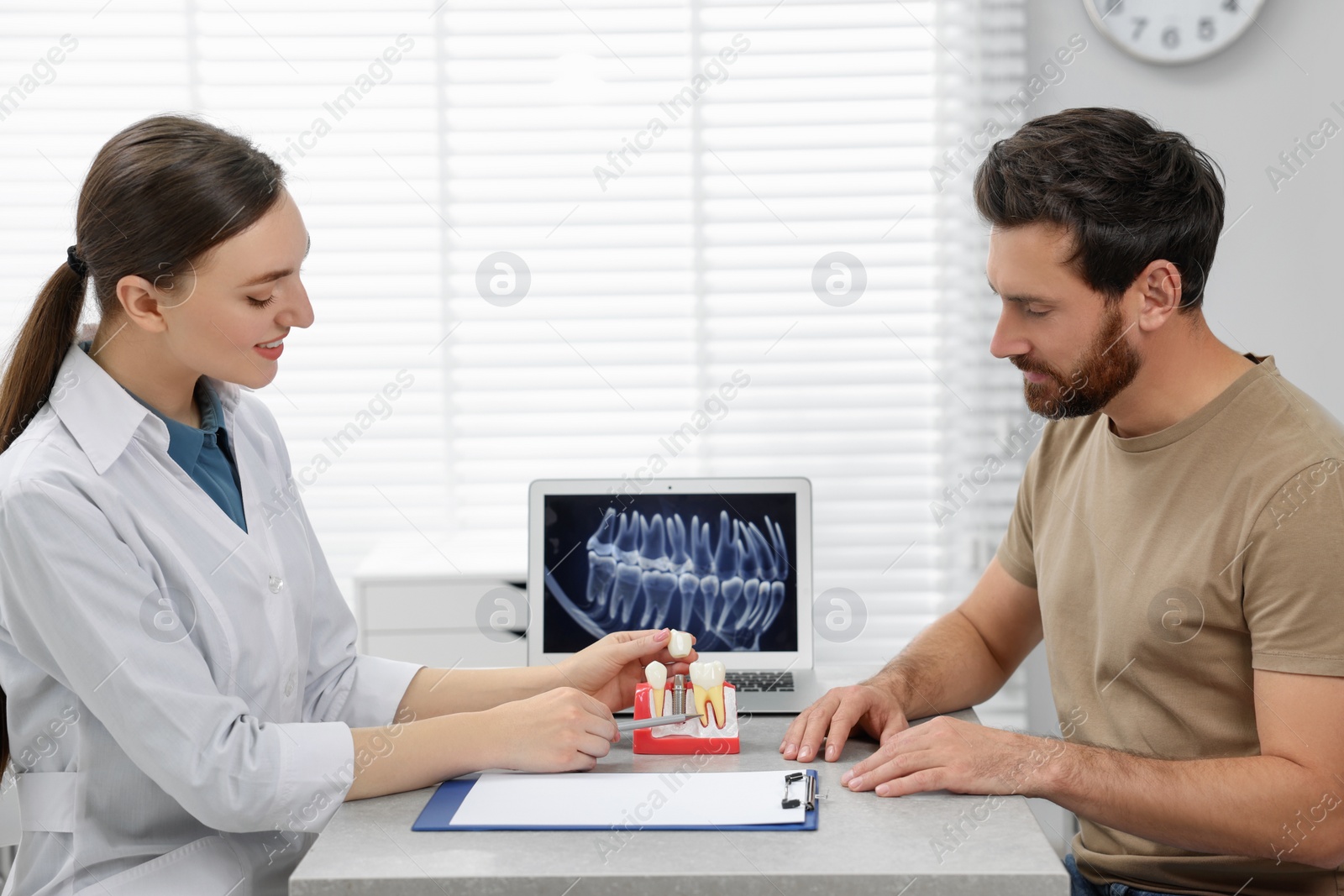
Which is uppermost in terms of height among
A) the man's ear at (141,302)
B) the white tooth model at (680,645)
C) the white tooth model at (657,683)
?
the man's ear at (141,302)

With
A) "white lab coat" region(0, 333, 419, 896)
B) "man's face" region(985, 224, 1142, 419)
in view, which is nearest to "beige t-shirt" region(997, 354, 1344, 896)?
"man's face" region(985, 224, 1142, 419)

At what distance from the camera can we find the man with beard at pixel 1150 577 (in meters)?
1.26

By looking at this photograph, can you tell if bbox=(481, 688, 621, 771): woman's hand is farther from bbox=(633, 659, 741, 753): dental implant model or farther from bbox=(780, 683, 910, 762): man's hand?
bbox=(780, 683, 910, 762): man's hand

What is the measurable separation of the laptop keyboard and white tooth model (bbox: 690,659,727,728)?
260 millimetres

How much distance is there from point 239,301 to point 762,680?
92cm

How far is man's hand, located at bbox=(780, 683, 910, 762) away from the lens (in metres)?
1.37

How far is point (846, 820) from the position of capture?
3.85 feet

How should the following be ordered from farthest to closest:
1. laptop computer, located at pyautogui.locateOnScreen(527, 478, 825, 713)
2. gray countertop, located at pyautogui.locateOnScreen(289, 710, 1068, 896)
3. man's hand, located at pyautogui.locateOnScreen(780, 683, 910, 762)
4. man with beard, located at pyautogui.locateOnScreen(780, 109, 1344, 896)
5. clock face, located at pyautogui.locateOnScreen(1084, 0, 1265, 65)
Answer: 1. clock face, located at pyautogui.locateOnScreen(1084, 0, 1265, 65)
2. laptop computer, located at pyautogui.locateOnScreen(527, 478, 825, 713)
3. man's hand, located at pyautogui.locateOnScreen(780, 683, 910, 762)
4. man with beard, located at pyautogui.locateOnScreen(780, 109, 1344, 896)
5. gray countertop, located at pyautogui.locateOnScreen(289, 710, 1068, 896)

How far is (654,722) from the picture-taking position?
1390mm

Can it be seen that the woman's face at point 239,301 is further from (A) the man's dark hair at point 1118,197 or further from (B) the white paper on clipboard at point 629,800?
(A) the man's dark hair at point 1118,197

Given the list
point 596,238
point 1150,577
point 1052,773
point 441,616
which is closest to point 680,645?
point 1052,773

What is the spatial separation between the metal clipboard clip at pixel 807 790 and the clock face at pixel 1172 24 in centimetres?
212

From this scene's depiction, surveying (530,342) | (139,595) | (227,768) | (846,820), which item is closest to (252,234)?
(139,595)

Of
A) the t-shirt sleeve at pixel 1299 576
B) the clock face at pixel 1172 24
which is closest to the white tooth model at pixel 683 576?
the t-shirt sleeve at pixel 1299 576
